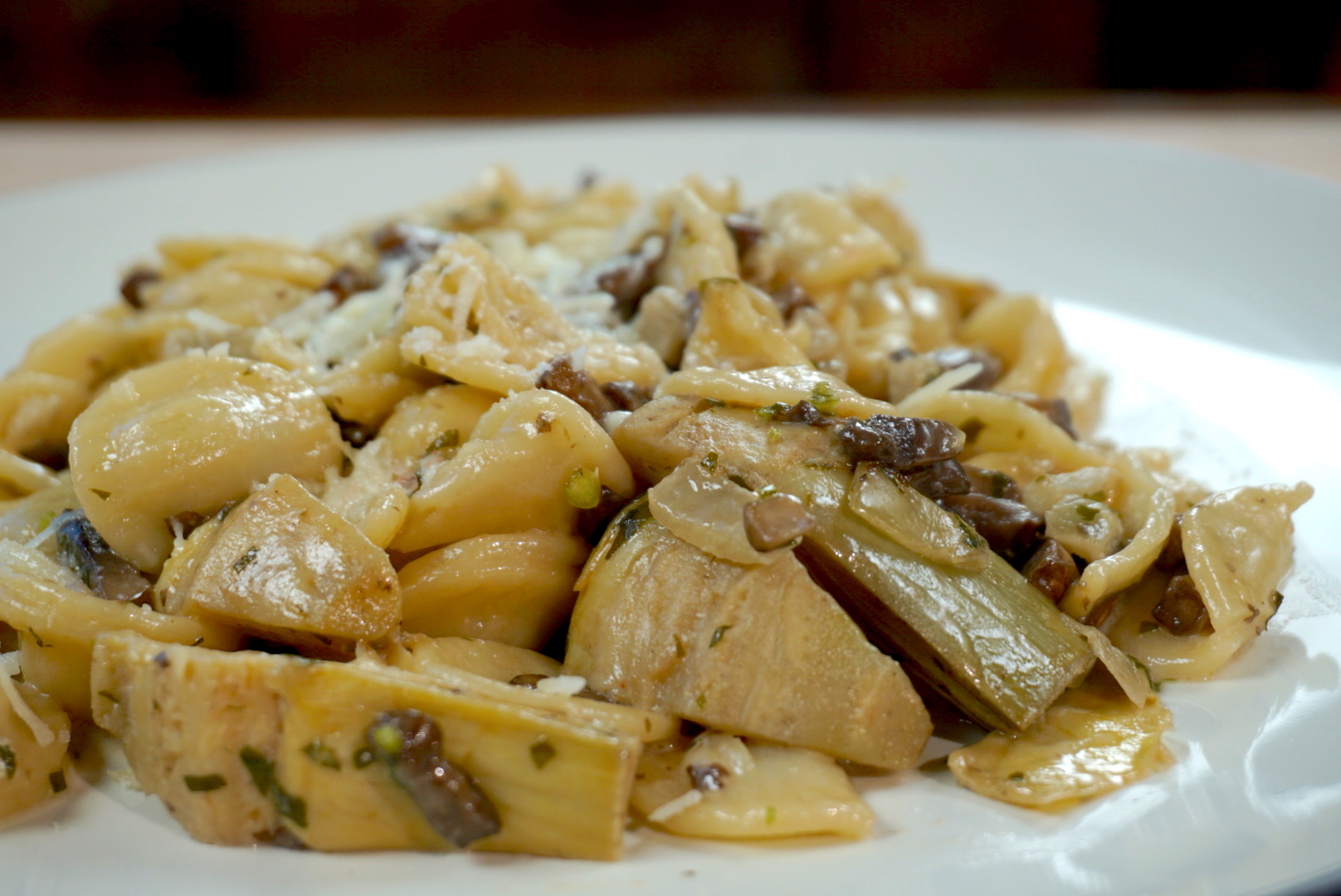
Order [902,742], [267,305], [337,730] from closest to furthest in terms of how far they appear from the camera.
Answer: [337,730]
[902,742]
[267,305]

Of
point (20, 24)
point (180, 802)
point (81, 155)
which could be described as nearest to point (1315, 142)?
point (180, 802)

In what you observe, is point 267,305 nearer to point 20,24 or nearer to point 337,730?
point 337,730

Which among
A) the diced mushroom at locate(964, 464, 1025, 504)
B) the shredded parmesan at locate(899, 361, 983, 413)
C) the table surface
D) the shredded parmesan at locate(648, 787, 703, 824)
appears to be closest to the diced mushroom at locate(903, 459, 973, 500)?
the diced mushroom at locate(964, 464, 1025, 504)

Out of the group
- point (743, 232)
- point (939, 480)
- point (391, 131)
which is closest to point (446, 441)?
point (939, 480)

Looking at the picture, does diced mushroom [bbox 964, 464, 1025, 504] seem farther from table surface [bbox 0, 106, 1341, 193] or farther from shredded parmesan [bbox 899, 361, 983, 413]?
table surface [bbox 0, 106, 1341, 193]

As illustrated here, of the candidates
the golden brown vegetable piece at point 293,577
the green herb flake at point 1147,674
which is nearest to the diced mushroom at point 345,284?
the golden brown vegetable piece at point 293,577
